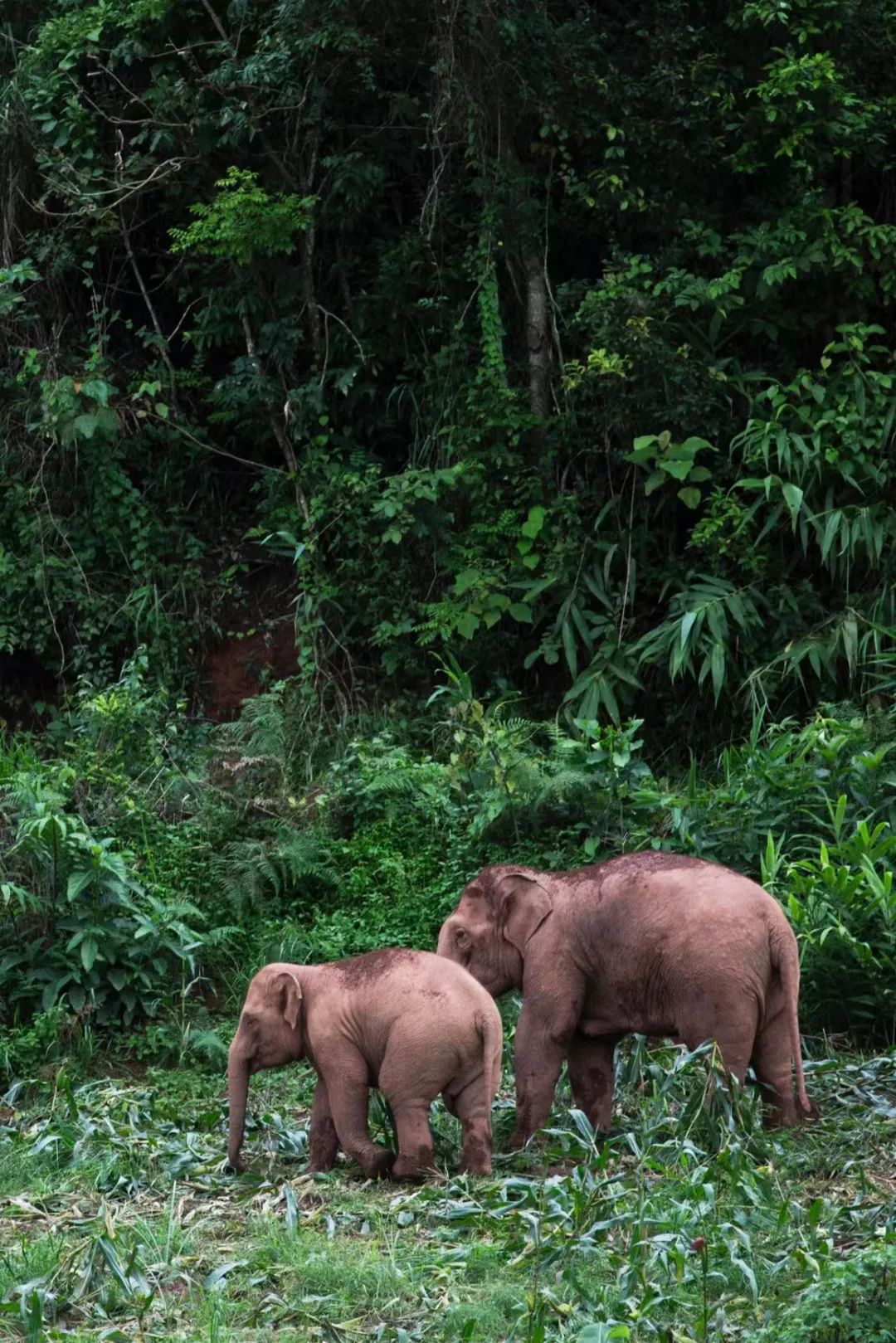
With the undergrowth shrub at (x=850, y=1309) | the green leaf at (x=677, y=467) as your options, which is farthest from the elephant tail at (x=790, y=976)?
the green leaf at (x=677, y=467)

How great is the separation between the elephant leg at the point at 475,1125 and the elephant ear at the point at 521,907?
0.68m

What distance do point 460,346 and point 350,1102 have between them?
7.12 metres

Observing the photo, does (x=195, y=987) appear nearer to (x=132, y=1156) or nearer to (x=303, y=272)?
(x=132, y=1156)

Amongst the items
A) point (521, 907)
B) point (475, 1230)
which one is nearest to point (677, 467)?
point (521, 907)

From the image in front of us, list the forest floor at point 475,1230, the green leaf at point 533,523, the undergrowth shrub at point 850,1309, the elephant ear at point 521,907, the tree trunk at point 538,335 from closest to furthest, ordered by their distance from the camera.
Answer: the undergrowth shrub at point 850,1309 < the forest floor at point 475,1230 < the elephant ear at point 521,907 < the green leaf at point 533,523 < the tree trunk at point 538,335

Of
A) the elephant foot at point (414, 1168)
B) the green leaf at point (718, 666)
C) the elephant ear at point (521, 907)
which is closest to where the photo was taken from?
the elephant foot at point (414, 1168)

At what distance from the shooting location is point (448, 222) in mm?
12664

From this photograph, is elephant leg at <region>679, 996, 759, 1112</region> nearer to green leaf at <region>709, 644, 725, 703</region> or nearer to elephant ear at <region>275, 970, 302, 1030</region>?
elephant ear at <region>275, 970, 302, 1030</region>

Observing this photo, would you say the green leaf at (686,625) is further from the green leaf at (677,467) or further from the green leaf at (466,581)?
the green leaf at (466,581)

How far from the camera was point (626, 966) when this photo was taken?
6.57 m

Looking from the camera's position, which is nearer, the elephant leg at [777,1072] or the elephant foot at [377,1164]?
the elephant foot at [377,1164]

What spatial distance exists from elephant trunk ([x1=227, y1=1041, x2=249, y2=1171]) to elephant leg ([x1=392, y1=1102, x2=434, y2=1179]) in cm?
58

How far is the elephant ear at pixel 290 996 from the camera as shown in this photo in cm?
646

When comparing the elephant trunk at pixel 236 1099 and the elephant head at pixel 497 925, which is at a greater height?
the elephant head at pixel 497 925
